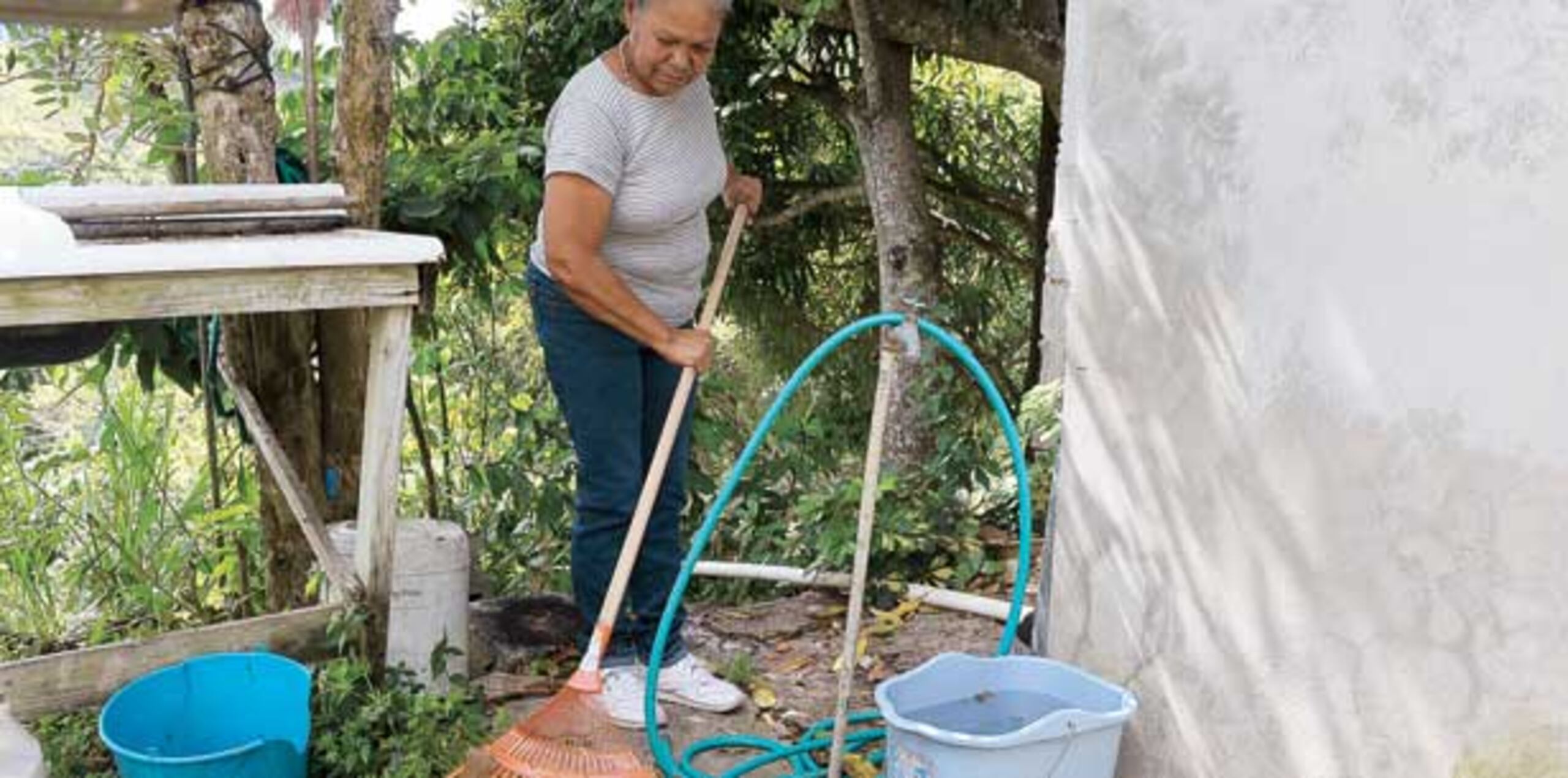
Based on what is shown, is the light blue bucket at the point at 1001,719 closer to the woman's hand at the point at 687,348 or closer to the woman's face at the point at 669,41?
the woman's hand at the point at 687,348

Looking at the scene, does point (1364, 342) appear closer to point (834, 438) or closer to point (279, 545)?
point (279, 545)

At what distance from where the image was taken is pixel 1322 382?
2336mm

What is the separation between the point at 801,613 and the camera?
167 inches

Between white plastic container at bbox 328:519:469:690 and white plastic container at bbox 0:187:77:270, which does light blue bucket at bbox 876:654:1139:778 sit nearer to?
white plastic container at bbox 328:519:469:690

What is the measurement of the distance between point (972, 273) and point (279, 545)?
13.5ft

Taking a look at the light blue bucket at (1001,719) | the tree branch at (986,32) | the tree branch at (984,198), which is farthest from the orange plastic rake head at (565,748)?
the tree branch at (984,198)

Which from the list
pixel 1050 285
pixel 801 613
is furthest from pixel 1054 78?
pixel 801 613

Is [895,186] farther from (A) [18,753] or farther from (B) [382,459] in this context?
(A) [18,753]

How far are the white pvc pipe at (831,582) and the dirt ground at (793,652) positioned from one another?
37 mm

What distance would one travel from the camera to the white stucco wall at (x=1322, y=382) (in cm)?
207

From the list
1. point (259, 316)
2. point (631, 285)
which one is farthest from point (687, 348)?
point (259, 316)

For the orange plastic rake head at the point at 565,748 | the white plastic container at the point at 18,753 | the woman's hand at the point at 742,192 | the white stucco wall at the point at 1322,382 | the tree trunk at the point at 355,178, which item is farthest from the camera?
the woman's hand at the point at 742,192

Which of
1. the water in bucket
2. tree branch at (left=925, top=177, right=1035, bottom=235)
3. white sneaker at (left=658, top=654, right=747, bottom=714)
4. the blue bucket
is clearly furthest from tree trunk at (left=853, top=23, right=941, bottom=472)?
the blue bucket

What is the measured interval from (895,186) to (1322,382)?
350 cm
